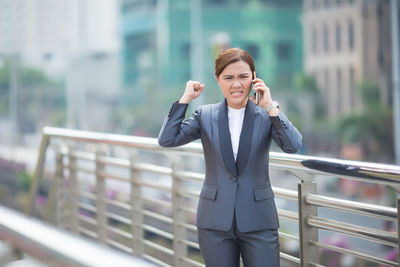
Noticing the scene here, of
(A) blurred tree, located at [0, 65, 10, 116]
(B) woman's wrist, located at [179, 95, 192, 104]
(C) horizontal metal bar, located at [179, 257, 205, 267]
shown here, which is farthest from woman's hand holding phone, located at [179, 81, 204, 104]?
(A) blurred tree, located at [0, 65, 10, 116]

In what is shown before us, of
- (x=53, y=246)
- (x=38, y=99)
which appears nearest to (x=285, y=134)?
(x=53, y=246)

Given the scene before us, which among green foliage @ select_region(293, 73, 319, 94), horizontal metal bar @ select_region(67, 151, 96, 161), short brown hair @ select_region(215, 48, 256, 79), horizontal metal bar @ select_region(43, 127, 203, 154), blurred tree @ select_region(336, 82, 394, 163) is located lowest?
blurred tree @ select_region(336, 82, 394, 163)

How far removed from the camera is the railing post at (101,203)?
3283mm

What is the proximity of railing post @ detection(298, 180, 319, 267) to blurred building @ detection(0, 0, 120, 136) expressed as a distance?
20.0 m

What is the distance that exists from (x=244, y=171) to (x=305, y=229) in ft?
1.65

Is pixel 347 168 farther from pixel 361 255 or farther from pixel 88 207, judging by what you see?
pixel 88 207

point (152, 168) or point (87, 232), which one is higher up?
point (152, 168)

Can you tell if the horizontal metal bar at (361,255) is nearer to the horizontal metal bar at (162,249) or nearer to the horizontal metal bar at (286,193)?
the horizontal metal bar at (286,193)

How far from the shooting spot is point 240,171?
1.64 metres

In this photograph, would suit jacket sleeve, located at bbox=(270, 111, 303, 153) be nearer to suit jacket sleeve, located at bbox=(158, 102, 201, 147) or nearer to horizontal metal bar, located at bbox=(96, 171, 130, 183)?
suit jacket sleeve, located at bbox=(158, 102, 201, 147)

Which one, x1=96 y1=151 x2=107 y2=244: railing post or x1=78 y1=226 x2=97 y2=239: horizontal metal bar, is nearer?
x1=96 y1=151 x2=107 y2=244: railing post

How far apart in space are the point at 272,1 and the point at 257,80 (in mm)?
23868

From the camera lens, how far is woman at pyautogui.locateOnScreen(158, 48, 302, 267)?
5.31 ft

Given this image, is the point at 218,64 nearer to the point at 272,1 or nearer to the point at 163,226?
the point at 163,226
